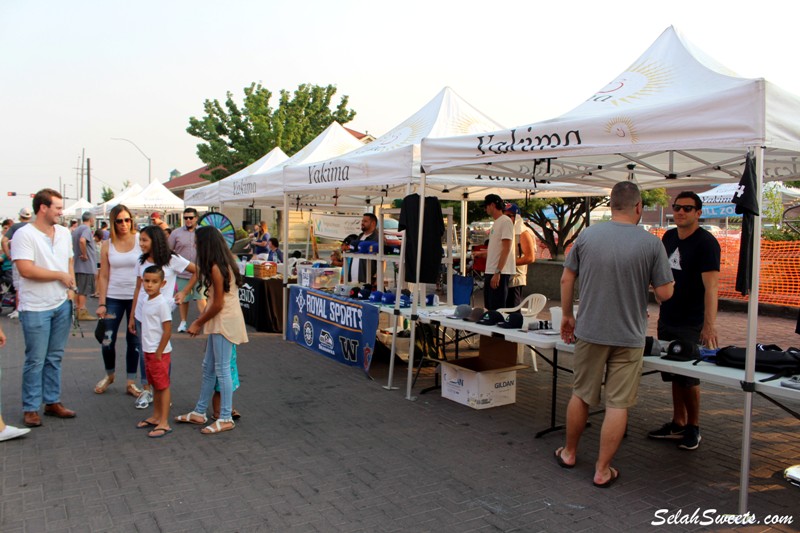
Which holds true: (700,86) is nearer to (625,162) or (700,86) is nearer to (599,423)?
(625,162)

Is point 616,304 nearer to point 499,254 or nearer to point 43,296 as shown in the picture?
point 499,254

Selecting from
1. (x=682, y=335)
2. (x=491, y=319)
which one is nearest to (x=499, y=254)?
(x=491, y=319)

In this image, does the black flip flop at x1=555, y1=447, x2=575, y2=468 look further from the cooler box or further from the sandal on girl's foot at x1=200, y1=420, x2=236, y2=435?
the cooler box

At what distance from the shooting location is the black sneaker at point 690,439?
14.9 ft

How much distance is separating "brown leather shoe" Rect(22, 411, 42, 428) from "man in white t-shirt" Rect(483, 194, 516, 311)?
4.85 meters

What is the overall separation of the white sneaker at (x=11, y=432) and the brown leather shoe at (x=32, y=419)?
229 mm

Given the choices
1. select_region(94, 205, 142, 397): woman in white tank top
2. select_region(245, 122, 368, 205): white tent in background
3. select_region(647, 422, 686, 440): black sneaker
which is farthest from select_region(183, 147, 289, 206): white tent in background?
select_region(647, 422, 686, 440): black sneaker

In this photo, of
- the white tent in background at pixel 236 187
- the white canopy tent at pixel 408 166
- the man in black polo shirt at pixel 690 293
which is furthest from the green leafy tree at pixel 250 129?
the man in black polo shirt at pixel 690 293

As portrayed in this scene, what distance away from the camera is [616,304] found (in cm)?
373

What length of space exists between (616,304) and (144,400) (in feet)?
14.0

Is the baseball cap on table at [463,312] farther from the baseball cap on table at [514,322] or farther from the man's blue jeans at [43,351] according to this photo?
the man's blue jeans at [43,351]

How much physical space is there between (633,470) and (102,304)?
15.6 ft

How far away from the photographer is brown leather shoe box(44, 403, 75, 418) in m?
5.07

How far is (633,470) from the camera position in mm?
4160
